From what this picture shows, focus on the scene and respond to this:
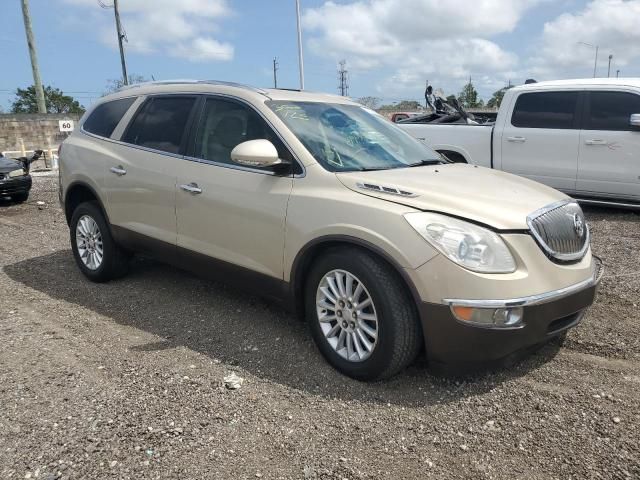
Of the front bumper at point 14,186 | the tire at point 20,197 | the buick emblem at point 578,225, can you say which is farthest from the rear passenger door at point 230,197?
the tire at point 20,197

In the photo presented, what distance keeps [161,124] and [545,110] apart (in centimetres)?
584

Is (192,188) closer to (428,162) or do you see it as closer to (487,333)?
(428,162)

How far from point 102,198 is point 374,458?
3676 millimetres

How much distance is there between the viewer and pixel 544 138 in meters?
7.93

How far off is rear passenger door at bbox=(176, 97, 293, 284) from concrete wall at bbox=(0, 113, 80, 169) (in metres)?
24.4

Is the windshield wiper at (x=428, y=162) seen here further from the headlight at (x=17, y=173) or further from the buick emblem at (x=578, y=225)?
the headlight at (x=17, y=173)

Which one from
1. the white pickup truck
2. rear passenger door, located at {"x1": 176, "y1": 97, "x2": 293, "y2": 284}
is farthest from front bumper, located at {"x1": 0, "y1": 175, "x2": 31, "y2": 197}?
the white pickup truck

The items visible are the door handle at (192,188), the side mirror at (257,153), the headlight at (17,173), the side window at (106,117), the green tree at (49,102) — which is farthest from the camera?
the green tree at (49,102)

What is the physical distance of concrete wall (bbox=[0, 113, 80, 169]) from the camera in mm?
25969

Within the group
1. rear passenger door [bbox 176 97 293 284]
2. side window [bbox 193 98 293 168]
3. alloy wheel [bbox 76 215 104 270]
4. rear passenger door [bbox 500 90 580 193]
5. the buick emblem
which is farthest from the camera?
rear passenger door [bbox 500 90 580 193]

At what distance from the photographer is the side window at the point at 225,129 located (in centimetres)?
393

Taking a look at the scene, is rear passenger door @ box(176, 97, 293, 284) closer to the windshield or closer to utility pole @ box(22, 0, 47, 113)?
the windshield

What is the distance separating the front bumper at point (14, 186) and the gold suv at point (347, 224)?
6874 millimetres

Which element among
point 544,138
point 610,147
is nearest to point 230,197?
point 544,138
